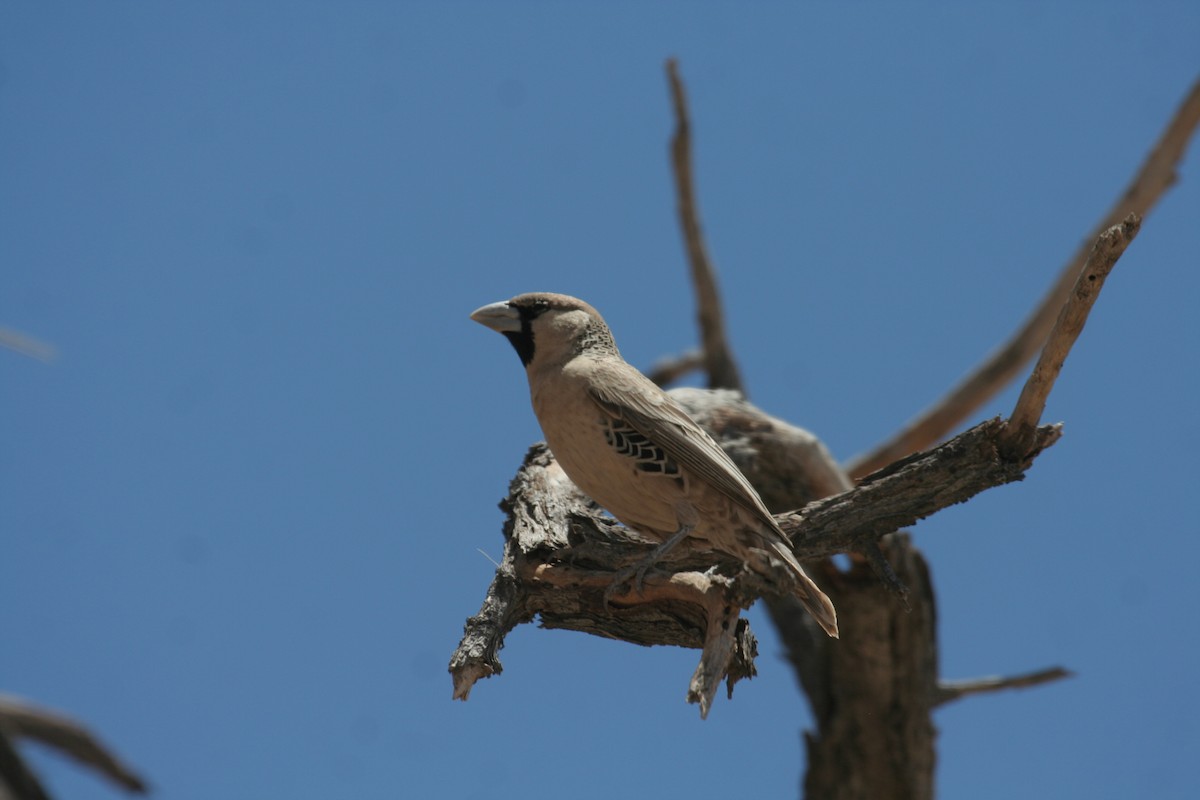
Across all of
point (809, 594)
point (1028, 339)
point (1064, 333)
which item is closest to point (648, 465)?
point (809, 594)

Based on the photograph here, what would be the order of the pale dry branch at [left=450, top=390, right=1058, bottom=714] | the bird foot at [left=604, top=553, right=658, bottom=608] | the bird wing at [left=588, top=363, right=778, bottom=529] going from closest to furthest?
the pale dry branch at [left=450, top=390, right=1058, bottom=714] → the bird foot at [left=604, top=553, right=658, bottom=608] → the bird wing at [left=588, top=363, right=778, bottom=529]

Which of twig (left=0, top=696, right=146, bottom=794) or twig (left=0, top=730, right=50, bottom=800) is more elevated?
twig (left=0, top=696, right=146, bottom=794)

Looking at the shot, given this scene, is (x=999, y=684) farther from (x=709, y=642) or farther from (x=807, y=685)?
(x=709, y=642)

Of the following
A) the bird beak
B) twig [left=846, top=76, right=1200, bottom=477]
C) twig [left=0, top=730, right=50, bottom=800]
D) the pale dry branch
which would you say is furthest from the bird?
twig [left=846, top=76, right=1200, bottom=477]

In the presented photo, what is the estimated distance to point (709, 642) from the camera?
3.91 meters

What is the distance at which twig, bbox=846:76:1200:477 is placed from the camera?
9.20 metres

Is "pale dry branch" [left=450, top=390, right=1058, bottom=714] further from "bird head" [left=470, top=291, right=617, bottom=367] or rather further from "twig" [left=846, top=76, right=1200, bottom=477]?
"twig" [left=846, top=76, right=1200, bottom=477]

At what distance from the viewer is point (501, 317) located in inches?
226

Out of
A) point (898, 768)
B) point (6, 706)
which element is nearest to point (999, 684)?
point (898, 768)

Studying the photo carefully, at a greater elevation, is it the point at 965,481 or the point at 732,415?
the point at 732,415

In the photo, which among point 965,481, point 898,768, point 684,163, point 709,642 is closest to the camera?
point 709,642

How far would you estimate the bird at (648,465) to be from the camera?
486cm

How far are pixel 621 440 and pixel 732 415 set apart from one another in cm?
278

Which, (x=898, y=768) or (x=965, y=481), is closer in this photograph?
(x=965, y=481)
